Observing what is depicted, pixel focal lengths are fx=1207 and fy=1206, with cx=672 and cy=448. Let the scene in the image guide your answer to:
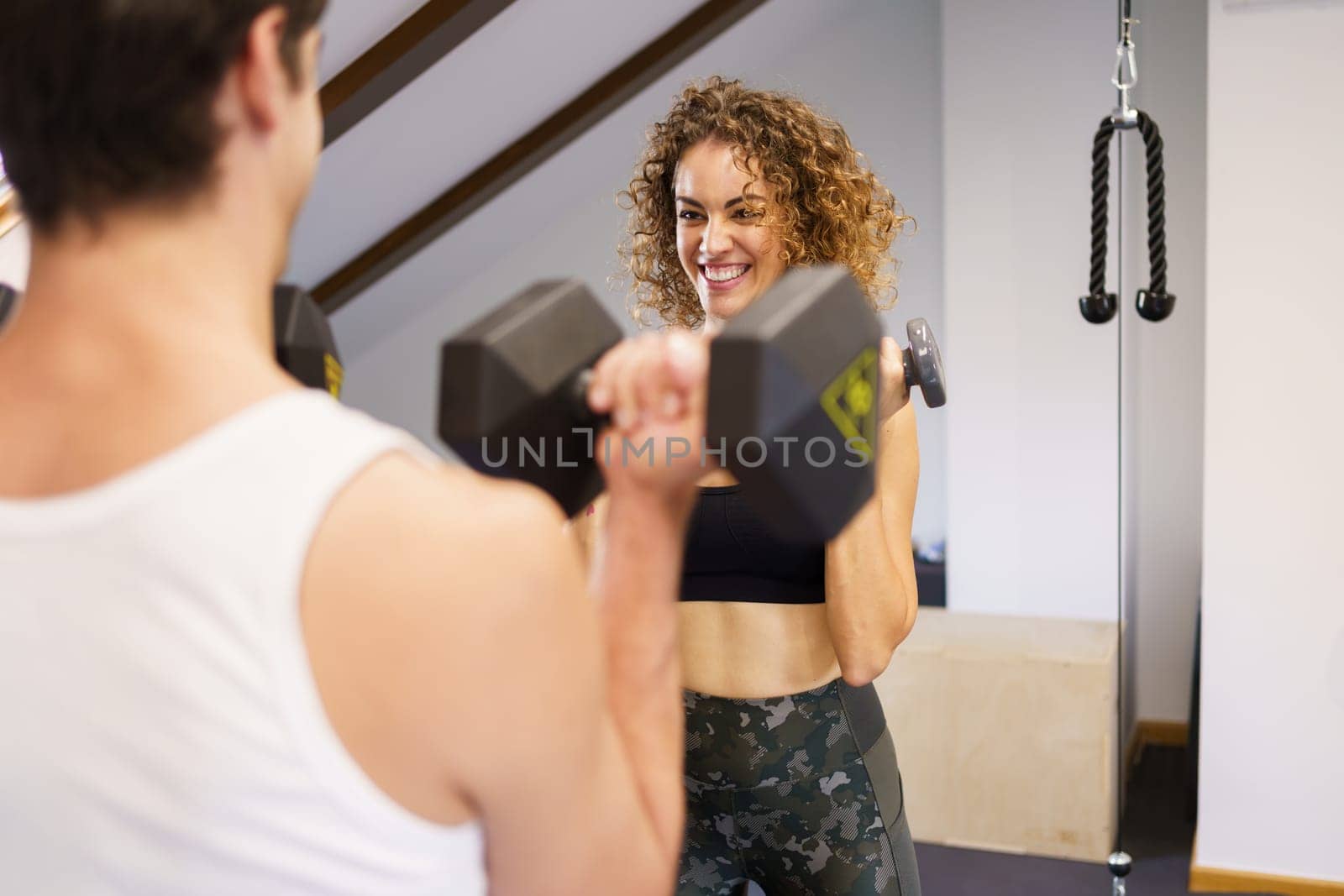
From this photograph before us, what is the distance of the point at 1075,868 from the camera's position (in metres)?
3.08

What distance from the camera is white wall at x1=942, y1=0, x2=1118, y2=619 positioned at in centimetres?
368

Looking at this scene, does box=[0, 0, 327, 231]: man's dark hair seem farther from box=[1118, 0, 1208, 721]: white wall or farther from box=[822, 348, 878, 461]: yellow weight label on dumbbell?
box=[1118, 0, 1208, 721]: white wall

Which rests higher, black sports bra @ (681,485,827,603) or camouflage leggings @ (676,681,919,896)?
black sports bra @ (681,485,827,603)

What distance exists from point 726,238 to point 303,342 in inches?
32.5

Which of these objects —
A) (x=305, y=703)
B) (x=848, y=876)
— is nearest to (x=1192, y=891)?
(x=848, y=876)

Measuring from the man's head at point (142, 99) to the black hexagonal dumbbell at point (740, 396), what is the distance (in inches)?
6.4

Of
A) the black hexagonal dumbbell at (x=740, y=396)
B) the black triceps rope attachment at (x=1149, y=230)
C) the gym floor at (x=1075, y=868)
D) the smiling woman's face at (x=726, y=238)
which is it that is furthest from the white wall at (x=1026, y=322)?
the black hexagonal dumbbell at (x=740, y=396)

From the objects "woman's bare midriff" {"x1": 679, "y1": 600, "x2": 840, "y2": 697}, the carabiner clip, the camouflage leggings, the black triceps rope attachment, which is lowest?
the camouflage leggings

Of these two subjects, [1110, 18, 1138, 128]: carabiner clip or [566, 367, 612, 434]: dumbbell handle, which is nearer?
[566, 367, 612, 434]: dumbbell handle

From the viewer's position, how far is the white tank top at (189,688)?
1.71 feet

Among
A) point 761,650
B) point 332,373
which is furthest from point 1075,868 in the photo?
point 332,373

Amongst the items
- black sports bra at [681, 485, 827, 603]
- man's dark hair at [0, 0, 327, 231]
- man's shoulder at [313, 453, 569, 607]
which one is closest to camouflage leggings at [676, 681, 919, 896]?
black sports bra at [681, 485, 827, 603]

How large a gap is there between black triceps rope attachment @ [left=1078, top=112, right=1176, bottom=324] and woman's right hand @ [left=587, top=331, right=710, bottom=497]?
2001 mm

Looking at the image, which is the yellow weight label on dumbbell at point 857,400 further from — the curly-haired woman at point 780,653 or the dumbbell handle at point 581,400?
the curly-haired woman at point 780,653
